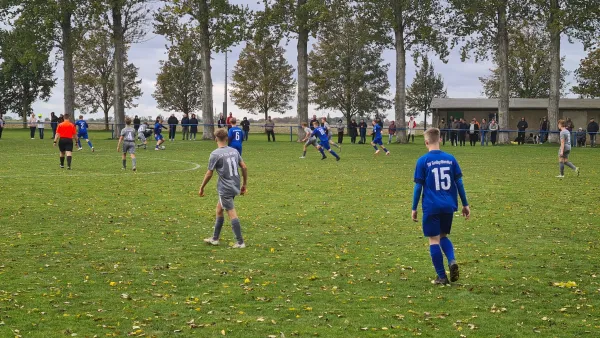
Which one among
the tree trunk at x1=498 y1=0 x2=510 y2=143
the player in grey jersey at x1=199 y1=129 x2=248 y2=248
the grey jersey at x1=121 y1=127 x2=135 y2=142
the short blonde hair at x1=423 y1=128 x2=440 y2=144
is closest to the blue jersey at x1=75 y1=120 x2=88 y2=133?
the grey jersey at x1=121 y1=127 x2=135 y2=142

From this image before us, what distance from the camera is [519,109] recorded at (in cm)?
6662

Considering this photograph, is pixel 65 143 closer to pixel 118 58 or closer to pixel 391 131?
pixel 118 58

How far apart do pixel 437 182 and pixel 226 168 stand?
12.7ft

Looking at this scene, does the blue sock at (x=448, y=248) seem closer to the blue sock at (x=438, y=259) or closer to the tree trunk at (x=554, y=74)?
the blue sock at (x=438, y=259)

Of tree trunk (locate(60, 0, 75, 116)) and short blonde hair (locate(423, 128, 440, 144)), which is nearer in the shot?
short blonde hair (locate(423, 128, 440, 144))

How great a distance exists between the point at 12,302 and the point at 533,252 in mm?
7391

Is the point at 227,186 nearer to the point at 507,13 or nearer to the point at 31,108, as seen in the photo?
the point at 507,13

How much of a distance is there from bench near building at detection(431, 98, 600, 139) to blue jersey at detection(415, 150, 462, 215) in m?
56.4

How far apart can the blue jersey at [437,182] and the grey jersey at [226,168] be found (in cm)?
355

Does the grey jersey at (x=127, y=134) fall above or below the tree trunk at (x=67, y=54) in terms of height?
below

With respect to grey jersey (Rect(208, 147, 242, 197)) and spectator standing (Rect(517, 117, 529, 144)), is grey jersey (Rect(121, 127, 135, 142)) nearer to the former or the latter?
grey jersey (Rect(208, 147, 242, 197))

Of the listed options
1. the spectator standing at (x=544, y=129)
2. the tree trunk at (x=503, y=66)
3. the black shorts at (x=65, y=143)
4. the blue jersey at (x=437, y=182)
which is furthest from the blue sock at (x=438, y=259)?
the spectator standing at (x=544, y=129)

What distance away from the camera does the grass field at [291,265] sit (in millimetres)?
7961

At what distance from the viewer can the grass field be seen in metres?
7.96
